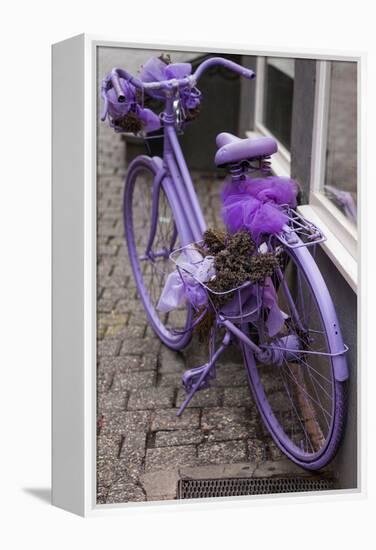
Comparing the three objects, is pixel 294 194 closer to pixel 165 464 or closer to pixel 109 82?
pixel 109 82

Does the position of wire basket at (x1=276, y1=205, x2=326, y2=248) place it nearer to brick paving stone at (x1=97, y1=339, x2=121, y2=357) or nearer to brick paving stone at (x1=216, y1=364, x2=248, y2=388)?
brick paving stone at (x1=216, y1=364, x2=248, y2=388)

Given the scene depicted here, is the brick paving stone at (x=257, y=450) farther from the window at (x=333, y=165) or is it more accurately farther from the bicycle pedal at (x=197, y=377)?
the window at (x=333, y=165)

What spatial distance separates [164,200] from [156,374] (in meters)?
0.76

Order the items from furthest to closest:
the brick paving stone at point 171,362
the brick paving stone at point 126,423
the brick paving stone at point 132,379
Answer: the brick paving stone at point 171,362
the brick paving stone at point 132,379
the brick paving stone at point 126,423

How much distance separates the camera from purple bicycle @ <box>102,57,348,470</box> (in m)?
3.30

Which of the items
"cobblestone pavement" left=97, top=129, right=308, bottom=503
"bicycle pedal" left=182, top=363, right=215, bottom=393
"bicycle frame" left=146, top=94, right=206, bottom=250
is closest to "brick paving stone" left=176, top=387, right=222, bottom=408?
"cobblestone pavement" left=97, top=129, right=308, bottom=503

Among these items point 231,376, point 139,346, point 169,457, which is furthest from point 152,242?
point 169,457

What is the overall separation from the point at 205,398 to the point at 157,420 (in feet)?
0.83

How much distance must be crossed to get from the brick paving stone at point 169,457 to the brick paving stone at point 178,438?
24 millimetres

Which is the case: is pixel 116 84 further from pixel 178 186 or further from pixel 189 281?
pixel 189 281

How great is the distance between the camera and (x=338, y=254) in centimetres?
345

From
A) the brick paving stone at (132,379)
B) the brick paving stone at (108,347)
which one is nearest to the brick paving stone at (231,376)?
the brick paving stone at (132,379)

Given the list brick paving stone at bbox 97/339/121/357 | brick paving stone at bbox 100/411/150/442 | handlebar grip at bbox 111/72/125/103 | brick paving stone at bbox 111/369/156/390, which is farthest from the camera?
brick paving stone at bbox 97/339/121/357

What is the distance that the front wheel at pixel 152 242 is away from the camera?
4.25 metres
